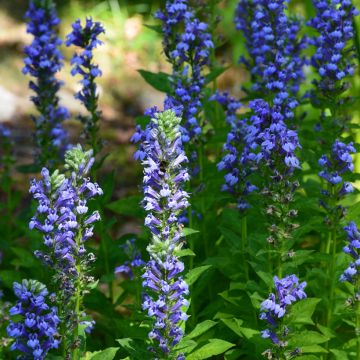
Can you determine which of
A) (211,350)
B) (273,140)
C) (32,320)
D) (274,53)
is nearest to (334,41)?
(274,53)

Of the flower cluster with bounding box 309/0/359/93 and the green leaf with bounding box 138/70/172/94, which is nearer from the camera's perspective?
the flower cluster with bounding box 309/0/359/93

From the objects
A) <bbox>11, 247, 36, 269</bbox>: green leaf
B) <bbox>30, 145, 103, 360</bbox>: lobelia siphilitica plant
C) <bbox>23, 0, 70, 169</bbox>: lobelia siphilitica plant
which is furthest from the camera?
<bbox>23, 0, 70, 169</bbox>: lobelia siphilitica plant

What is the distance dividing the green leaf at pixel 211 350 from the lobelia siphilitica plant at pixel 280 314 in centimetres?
25

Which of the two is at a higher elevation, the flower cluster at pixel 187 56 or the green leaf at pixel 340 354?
the flower cluster at pixel 187 56

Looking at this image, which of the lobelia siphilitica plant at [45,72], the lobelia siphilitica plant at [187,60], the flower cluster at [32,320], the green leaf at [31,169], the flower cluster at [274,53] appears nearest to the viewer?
the flower cluster at [32,320]

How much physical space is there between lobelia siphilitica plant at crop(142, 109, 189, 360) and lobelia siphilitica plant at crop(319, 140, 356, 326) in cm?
136

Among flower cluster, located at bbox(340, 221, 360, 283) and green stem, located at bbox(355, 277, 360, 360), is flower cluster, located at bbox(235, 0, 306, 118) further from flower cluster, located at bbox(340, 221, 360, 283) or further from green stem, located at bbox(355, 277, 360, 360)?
green stem, located at bbox(355, 277, 360, 360)

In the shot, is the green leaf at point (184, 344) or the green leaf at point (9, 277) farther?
the green leaf at point (9, 277)

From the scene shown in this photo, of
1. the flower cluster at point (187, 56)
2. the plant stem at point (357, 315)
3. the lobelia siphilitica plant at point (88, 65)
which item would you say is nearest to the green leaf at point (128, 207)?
the lobelia siphilitica plant at point (88, 65)

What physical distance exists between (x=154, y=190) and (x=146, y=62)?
29.8ft

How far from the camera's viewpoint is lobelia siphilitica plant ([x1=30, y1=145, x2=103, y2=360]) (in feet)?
12.9

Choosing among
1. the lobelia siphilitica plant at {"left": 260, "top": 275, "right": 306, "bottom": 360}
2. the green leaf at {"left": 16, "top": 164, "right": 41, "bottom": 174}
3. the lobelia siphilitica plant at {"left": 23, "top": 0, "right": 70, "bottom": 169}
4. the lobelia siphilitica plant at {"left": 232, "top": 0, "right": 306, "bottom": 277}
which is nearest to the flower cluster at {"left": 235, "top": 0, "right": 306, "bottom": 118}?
the lobelia siphilitica plant at {"left": 232, "top": 0, "right": 306, "bottom": 277}

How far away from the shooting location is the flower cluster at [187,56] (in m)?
5.15

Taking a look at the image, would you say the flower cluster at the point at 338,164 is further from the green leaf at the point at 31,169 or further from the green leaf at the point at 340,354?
the green leaf at the point at 31,169
